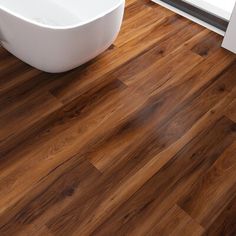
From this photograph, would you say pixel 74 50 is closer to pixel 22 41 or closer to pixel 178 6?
pixel 22 41

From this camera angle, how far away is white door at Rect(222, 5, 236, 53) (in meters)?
2.06

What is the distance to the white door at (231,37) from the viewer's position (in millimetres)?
2062

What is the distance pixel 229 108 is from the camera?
5.91 ft

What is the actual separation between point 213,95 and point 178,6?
997mm

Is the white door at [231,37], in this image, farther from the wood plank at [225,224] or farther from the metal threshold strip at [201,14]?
the wood plank at [225,224]

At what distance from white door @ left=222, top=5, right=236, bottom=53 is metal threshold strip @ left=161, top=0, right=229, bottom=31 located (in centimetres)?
20

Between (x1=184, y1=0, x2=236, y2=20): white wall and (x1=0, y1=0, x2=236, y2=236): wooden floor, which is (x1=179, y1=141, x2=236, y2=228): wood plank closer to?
(x1=0, y1=0, x2=236, y2=236): wooden floor

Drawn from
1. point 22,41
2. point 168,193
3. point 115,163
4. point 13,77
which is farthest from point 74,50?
point 168,193

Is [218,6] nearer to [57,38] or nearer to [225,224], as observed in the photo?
[57,38]

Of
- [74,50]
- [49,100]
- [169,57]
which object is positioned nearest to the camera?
[74,50]

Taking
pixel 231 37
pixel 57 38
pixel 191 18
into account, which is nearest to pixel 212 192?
pixel 57 38

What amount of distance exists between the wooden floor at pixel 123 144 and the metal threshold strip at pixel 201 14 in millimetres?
258

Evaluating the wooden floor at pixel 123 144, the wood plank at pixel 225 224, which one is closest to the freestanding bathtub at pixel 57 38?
the wooden floor at pixel 123 144

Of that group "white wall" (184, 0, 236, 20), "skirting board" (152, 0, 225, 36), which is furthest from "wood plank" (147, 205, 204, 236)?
"white wall" (184, 0, 236, 20)
